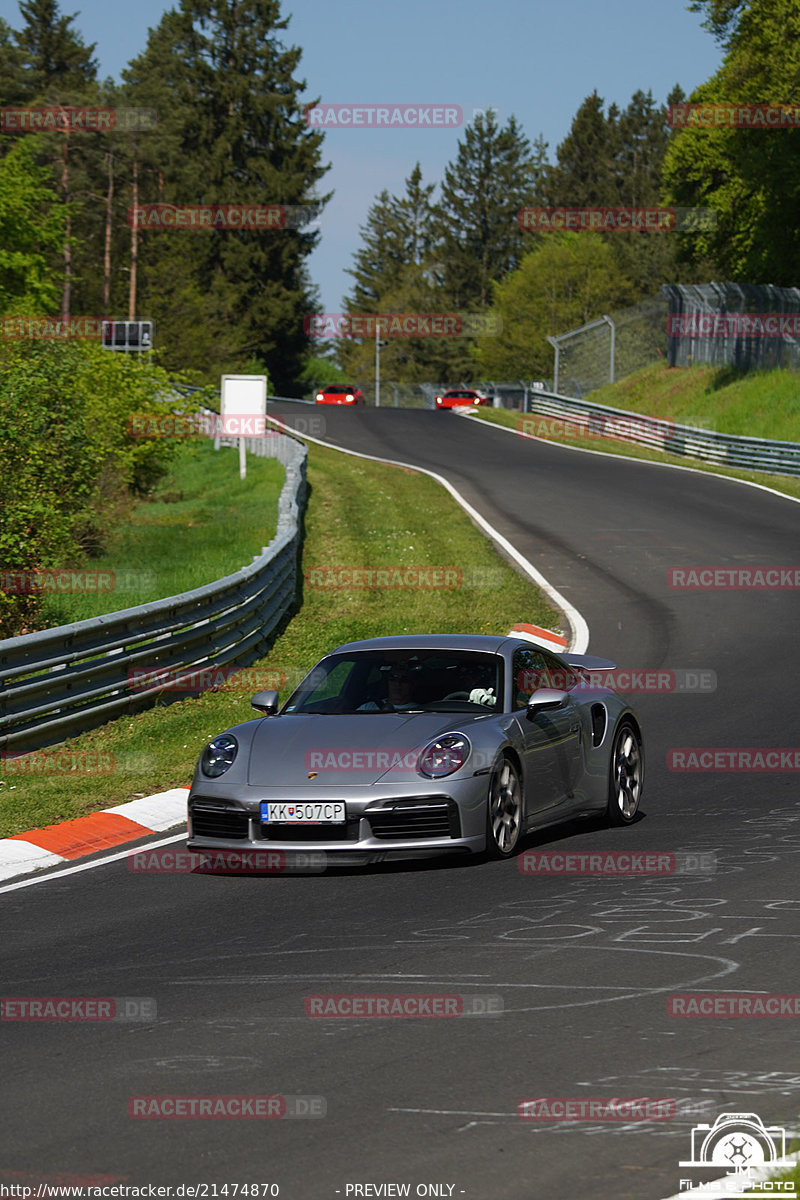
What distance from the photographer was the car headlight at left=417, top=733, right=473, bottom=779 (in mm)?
8883

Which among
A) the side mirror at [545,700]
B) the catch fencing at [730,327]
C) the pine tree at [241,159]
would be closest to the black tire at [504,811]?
the side mirror at [545,700]

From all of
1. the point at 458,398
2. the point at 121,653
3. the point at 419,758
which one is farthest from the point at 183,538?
the point at 458,398

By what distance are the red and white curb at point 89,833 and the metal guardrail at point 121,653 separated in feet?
4.70

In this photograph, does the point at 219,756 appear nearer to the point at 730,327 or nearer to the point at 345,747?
the point at 345,747

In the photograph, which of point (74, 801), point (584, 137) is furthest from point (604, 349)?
point (584, 137)

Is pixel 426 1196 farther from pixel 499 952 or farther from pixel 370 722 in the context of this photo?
pixel 370 722

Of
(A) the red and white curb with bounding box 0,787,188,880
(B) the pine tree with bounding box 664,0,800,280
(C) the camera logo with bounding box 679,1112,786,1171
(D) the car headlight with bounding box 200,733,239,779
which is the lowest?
(A) the red and white curb with bounding box 0,787,188,880

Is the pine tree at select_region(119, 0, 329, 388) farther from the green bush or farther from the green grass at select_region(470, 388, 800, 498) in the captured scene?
the green bush

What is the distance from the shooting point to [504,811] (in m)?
9.27

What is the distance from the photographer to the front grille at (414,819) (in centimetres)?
876

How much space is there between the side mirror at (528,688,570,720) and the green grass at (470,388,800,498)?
27922mm

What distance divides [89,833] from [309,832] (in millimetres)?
2251

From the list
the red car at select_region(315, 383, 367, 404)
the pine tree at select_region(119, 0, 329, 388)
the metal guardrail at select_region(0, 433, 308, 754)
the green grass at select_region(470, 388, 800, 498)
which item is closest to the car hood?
the metal guardrail at select_region(0, 433, 308, 754)

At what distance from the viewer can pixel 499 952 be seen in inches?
274
